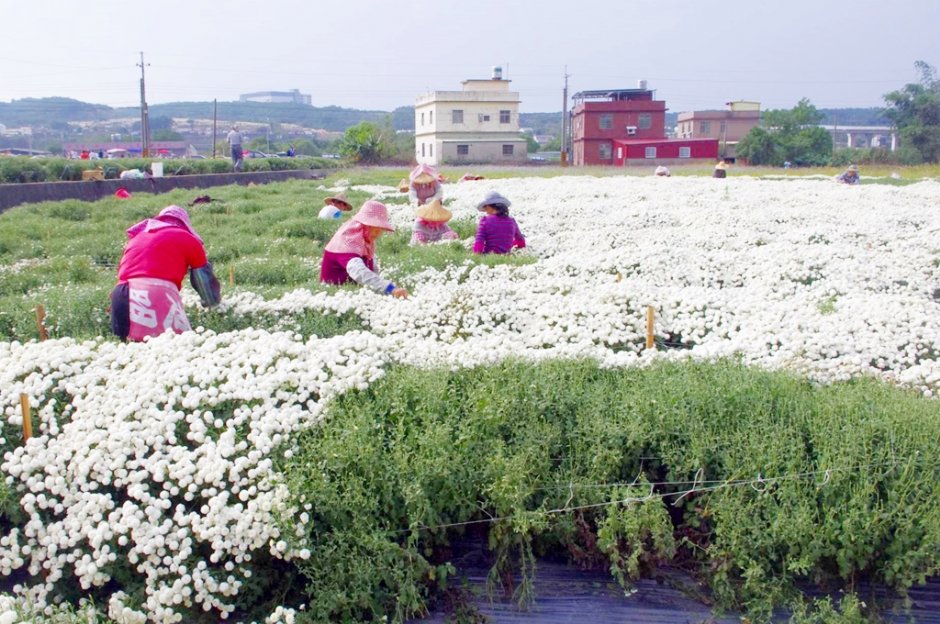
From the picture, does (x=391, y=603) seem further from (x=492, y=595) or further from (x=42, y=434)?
(x=42, y=434)

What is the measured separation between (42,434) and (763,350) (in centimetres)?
511

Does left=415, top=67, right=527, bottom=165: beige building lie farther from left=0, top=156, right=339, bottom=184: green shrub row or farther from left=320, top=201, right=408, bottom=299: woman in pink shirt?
left=320, top=201, right=408, bottom=299: woman in pink shirt

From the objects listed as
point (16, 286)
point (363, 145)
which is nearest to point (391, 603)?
point (16, 286)

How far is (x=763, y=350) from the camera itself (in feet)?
22.7

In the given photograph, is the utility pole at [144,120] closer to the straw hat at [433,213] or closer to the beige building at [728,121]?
the straw hat at [433,213]

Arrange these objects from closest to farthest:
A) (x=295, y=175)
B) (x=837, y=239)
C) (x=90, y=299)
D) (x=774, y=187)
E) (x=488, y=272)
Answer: (x=90, y=299)
(x=488, y=272)
(x=837, y=239)
(x=774, y=187)
(x=295, y=175)

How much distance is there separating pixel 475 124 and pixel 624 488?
79.0 m

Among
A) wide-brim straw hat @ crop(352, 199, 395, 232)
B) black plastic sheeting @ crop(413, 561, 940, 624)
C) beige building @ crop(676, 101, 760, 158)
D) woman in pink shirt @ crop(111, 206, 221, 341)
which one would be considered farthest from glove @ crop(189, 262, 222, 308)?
beige building @ crop(676, 101, 760, 158)

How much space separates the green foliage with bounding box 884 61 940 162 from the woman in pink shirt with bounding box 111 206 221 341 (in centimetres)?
5723

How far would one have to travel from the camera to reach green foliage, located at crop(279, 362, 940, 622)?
4.50 meters

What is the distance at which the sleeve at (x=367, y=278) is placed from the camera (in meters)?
8.62

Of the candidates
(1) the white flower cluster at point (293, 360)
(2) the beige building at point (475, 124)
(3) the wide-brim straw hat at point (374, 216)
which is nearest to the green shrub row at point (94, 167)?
(1) the white flower cluster at point (293, 360)

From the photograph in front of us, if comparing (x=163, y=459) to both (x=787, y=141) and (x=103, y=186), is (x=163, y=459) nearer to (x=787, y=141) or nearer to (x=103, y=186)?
(x=103, y=186)

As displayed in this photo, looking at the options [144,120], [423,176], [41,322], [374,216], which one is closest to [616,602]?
[374,216]
